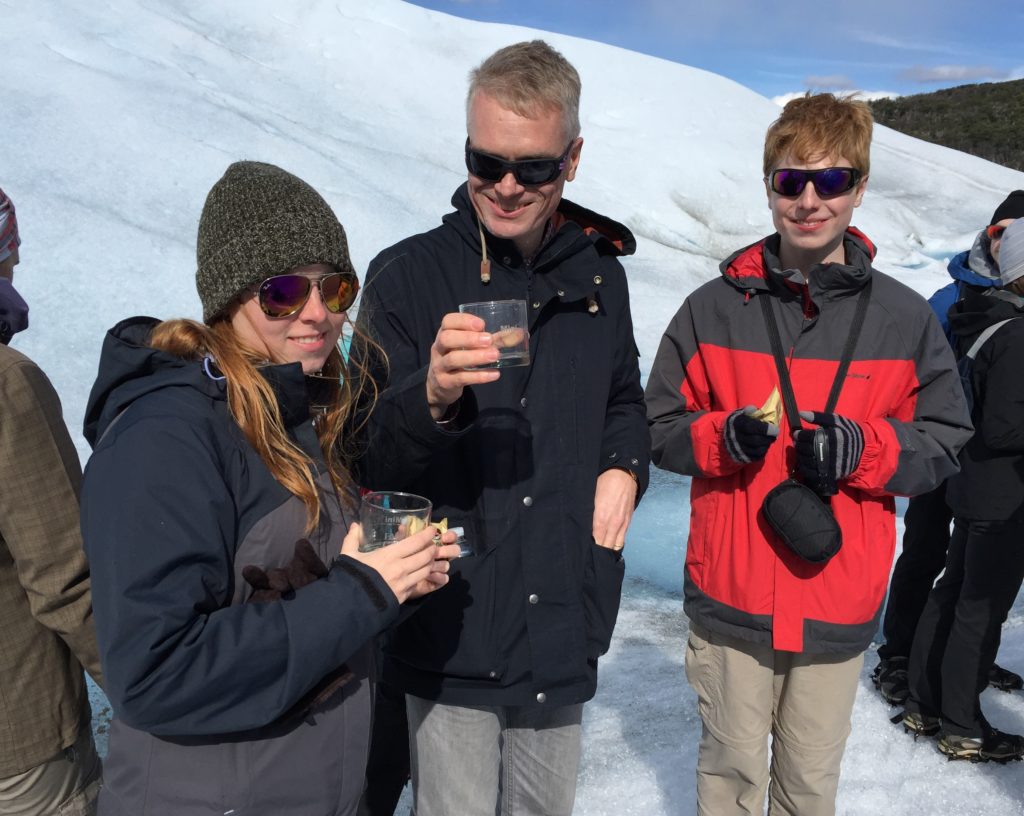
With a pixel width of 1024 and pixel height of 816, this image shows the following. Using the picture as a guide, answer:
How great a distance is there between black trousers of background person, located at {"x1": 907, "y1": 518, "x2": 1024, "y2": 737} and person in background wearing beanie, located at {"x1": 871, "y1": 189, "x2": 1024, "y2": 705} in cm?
32

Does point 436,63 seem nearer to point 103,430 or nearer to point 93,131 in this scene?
point 93,131

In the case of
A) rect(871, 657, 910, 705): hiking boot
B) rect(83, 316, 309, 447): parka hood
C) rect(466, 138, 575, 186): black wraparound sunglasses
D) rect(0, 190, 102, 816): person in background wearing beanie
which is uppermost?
rect(466, 138, 575, 186): black wraparound sunglasses

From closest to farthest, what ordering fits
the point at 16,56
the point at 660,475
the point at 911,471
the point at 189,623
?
the point at 189,623
the point at 911,471
the point at 660,475
the point at 16,56

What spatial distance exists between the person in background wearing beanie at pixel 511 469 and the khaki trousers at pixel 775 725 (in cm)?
59

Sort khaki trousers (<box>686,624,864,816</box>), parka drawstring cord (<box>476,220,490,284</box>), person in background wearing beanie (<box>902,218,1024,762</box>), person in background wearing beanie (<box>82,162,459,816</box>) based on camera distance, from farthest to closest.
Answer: person in background wearing beanie (<box>902,218,1024,762</box>) → khaki trousers (<box>686,624,864,816</box>) → parka drawstring cord (<box>476,220,490,284</box>) → person in background wearing beanie (<box>82,162,459,816</box>)

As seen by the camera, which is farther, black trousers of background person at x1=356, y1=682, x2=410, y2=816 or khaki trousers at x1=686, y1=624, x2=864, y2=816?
khaki trousers at x1=686, y1=624, x2=864, y2=816

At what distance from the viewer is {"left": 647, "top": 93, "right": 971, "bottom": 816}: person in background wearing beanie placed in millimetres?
2316

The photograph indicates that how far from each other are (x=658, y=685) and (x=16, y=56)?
8748 mm

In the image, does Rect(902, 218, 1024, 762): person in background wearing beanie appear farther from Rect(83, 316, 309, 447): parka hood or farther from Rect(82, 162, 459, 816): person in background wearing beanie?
Rect(83, 316, 309, 447): parka hood

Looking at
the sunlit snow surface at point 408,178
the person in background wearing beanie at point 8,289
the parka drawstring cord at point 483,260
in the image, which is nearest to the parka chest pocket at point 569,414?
the parka drawstring cord at point 483,260

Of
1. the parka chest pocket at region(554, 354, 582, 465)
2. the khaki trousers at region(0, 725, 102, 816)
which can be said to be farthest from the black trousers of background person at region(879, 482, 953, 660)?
the khaki trousers at region(0, 725, 102, 816)

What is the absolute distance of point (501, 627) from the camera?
1.93 meters

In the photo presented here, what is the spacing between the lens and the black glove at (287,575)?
4.53 ft

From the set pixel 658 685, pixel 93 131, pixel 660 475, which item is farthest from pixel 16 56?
pixel 658 685
